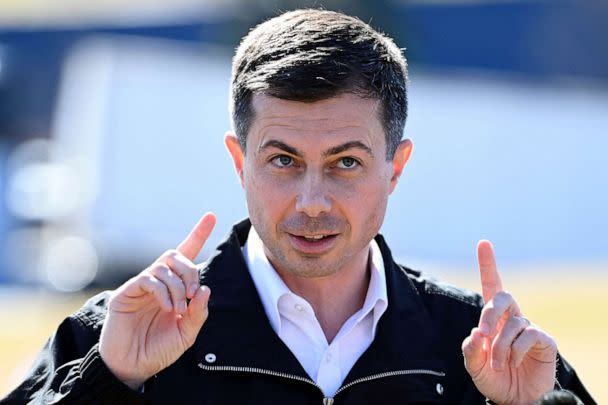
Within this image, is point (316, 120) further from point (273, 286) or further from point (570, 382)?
point (570, 382)

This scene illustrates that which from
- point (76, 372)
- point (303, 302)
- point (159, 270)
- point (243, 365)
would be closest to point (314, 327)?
point (303, 302)

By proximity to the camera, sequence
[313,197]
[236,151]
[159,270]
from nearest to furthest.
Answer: [159,270]
[313,197]
[236,151]

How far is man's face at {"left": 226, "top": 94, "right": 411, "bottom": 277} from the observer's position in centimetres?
269

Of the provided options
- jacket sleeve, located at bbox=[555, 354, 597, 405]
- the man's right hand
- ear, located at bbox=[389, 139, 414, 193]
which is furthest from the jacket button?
jacket sleeve, located at bbox=[555, 354, 597, 405]

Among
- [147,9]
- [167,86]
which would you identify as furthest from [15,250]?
[147,9]

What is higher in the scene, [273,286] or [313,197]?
[313,197]

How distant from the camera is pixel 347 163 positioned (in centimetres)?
276

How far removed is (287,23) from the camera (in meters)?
2.85

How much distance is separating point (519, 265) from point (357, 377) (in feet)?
35.7

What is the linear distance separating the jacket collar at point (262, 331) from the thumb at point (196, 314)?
0.15 metres

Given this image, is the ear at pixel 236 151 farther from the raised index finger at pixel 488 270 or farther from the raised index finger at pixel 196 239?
the raised index finger at pixel 488 270

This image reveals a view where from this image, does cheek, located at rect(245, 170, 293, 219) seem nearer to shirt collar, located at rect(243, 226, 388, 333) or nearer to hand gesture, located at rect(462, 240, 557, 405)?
shirt collar, located at rect(243, 226, 388, 333)

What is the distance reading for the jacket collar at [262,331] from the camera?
8.87 ft

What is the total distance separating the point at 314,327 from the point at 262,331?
0.14 metres
